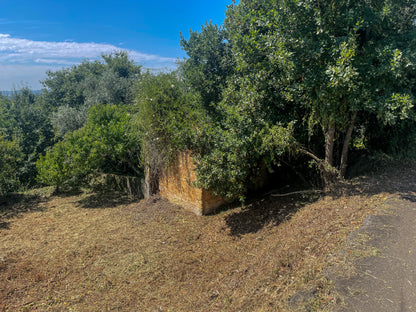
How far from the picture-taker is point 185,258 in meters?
5.15

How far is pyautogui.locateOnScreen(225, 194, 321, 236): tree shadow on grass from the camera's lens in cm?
562

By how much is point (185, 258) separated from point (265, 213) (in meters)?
2.19

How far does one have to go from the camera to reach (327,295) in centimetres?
274

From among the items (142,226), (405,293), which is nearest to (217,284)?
(405,293)

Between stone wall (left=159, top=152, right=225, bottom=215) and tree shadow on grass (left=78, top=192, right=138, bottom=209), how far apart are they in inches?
92.2

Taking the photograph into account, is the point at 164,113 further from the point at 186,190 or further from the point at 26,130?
the point at 26,130

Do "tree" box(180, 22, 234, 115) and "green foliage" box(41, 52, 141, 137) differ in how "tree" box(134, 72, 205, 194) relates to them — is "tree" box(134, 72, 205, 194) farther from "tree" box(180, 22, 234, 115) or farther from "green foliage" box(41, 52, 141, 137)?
"green foliage" box(41, 52, 141, 137)

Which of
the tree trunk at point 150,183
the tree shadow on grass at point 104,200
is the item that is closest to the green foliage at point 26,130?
the tree shadow on grass at point 104,200

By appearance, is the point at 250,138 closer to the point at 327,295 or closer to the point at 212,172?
the point at 212,172

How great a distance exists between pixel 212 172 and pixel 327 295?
11.1 ft

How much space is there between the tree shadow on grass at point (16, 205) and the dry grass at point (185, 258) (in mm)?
991

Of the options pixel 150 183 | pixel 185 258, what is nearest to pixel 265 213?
pixel 185 258

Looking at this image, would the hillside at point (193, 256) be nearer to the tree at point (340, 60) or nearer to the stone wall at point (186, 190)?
the stone wall at point (186, 190)

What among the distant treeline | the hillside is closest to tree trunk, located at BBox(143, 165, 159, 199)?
the distant treeline
